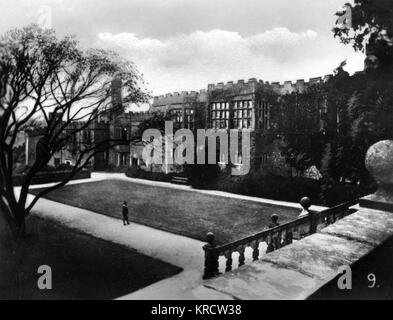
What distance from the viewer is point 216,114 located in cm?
2755

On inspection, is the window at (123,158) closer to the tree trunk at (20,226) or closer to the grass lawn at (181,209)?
the grass lawn at (181,209)

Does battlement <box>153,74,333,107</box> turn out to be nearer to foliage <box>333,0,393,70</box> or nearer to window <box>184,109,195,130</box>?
window <box>184,109,195,130</box>

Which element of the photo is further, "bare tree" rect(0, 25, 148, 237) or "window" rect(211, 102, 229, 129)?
"window" rect(211, 102, 229, 129)

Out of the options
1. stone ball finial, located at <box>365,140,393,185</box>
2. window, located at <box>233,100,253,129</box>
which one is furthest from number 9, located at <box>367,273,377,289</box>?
window, located at <box>233,100,253,129</box>

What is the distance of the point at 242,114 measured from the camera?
2614 cm

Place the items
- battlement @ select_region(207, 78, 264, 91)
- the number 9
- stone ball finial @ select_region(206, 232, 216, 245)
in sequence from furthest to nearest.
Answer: battlement @ select_region(207, 78, 264, 91), stone ball finial @ select_region(206, 232, 216, 245), the number 9

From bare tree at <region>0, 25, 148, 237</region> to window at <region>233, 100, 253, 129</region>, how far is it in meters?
14.8

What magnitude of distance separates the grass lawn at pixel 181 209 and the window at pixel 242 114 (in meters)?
8.53

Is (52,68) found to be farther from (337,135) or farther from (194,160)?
(194,160)

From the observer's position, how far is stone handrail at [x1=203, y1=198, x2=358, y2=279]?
23.0ft

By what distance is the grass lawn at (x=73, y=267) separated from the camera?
7349mm

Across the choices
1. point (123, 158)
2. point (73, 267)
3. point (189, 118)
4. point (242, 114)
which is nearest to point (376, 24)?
point (73, 267)

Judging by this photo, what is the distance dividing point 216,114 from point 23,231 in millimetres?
19551
